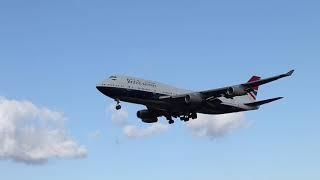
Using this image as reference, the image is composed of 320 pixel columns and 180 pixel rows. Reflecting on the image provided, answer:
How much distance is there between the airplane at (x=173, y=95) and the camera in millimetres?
78500

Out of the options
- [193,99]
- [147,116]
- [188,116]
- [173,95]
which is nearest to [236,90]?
[193,99]

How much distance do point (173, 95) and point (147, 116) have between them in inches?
399

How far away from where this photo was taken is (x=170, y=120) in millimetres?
88750

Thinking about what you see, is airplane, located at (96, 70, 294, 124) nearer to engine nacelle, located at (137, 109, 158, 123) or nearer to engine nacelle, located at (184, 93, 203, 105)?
engine nacelle, located at (184, 93, 203, 105)

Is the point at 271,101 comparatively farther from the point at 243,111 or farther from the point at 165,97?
the point at 165,97

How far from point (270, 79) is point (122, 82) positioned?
20958 millimetres

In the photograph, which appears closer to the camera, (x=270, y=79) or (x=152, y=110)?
(x=270, y=79)

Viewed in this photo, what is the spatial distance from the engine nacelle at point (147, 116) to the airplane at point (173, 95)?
9.00ft

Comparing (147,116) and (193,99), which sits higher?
(147,116)

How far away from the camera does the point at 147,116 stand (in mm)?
90875

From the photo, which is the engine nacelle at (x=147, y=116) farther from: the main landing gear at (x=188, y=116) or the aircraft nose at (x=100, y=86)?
the aircraft nose at (x=100, y=86)

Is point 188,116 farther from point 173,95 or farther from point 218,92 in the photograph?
point 218,92

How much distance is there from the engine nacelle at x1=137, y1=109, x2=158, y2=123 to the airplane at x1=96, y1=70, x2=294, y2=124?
108 inches

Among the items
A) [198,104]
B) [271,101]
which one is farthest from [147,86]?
[271,101]
